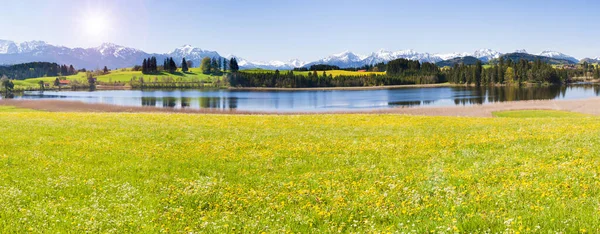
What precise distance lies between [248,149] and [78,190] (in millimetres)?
10795

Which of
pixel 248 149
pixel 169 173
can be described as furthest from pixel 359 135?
pixel 169 173

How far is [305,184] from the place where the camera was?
50.9ft

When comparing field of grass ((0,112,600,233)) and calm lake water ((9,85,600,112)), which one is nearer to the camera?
field of grass ((0,112,600,233))

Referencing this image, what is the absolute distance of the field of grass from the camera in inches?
430

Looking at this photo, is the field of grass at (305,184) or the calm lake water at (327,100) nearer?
the field of grass at (305,184)

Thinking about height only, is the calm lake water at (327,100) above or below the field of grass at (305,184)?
above

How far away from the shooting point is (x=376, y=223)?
10852 millimetres

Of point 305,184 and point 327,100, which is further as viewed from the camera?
point 327,100

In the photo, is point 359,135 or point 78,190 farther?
point 359,135

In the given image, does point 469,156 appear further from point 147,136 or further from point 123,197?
point 147,136

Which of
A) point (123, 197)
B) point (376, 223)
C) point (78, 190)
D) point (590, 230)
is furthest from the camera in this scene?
point (78, 190)

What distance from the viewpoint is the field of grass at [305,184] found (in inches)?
430

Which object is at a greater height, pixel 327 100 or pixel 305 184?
pixel 327 100

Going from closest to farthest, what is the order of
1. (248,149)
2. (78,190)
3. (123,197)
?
(123,197) < (78,190) < (248,149)
